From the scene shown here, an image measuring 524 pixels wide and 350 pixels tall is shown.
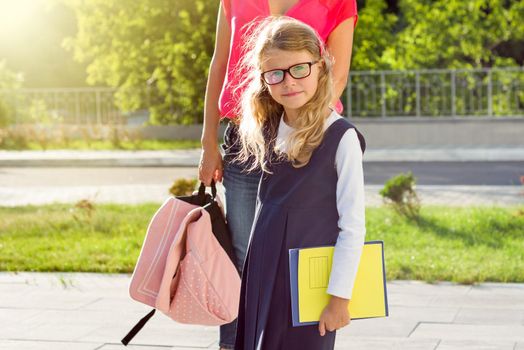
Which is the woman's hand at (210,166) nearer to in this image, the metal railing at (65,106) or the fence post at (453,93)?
the fence post at (453,93)

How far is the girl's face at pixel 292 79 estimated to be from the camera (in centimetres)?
338

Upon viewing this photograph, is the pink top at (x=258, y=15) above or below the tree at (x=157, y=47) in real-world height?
above

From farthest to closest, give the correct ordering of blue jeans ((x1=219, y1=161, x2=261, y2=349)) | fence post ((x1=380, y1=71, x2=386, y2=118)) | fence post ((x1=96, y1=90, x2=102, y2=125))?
fence post ((x1=96, y1=90, x2=102, y2=125)), fence post ((x1=380, y1=71, x2=386, y2=118)), blue jeans ((x1=219, y1=161, x2=261, y2=349))

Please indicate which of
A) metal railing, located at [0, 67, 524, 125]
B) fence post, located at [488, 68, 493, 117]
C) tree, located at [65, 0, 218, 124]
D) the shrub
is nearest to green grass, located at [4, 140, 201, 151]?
tree, located at [65, 0, 218, 124]

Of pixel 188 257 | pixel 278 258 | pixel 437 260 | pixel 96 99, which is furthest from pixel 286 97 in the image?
pixel 96 99

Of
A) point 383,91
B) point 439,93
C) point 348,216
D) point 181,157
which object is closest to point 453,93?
point 439,93

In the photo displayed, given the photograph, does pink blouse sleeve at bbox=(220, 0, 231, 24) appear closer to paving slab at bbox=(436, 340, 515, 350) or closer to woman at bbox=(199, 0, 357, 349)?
woman at bbox=(199, 0, 357, 349)

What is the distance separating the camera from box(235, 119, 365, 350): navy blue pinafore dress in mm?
3328

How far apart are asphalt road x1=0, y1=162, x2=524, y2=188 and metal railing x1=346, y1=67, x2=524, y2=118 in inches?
162

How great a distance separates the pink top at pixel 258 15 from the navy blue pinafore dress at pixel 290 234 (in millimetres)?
517

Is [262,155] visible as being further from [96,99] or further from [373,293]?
[96,99]

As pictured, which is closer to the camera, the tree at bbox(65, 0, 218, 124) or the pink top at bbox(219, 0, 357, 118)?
the pink top at bbox(219, 0, 357, 118)

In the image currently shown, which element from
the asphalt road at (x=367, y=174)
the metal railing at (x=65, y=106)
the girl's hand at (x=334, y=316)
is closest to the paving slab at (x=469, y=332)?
the girl's hand at (x=334, y=316)

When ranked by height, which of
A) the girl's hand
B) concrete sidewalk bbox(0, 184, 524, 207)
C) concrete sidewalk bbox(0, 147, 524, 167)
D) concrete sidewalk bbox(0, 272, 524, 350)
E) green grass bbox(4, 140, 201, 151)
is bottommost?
green grass bbox(4, 140, 201, 151)
